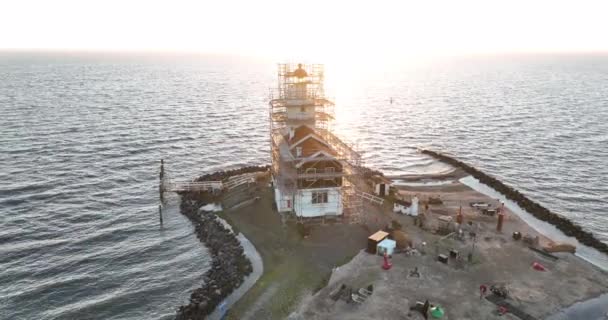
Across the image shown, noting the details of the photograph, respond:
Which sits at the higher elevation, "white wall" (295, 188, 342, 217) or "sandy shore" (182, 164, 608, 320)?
"white wall" (295, 188, 342, 217)

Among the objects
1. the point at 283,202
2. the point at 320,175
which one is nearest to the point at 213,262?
the point at 283,202

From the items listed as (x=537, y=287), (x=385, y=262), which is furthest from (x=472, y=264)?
(x=385, y=262)

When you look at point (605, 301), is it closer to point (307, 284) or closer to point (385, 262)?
point (385, 262)

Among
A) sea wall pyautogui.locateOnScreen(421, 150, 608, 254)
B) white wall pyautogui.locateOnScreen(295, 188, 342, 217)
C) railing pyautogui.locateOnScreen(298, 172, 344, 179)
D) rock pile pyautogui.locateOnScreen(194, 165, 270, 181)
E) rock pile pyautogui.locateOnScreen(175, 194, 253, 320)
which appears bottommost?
rock pile pyautogui.locateOnScreen(175, 194, 253, 320)

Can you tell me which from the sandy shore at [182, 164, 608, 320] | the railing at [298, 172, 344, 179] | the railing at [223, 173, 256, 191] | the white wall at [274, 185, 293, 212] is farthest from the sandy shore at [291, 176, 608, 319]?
the railing at [223, 173, 256, 191]

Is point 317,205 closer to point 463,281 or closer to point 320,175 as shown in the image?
point 320,175

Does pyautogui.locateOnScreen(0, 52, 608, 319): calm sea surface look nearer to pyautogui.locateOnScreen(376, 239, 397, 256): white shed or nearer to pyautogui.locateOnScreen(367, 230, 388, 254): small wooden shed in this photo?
pyautogui.locateOnScreen(367, 230, 388, 254): small wooden shed
